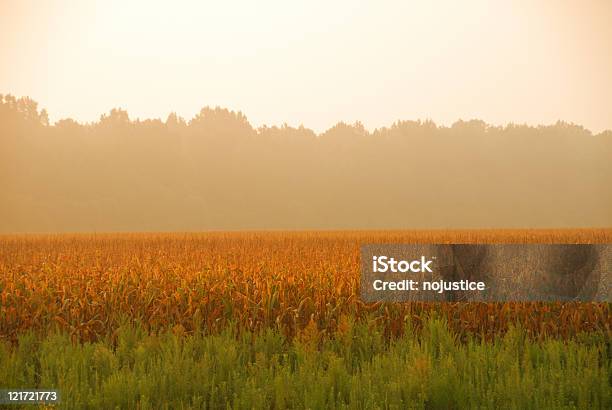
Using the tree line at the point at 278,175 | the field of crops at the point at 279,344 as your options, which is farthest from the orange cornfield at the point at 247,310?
the tree line at the point at 278,175

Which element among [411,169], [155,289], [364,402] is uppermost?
[411,169]

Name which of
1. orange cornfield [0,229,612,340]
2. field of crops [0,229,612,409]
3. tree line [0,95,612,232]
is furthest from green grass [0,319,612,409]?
tree line [0,95,612,232]

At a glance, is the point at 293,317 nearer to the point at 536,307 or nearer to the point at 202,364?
the point at 202,364

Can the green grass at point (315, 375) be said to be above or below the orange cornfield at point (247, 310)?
below

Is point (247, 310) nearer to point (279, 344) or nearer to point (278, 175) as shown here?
point (279, 344)

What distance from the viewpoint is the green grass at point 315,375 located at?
6.87 meters

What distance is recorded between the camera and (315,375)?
7922 millimetres

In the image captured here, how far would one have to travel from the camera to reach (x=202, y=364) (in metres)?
7.99

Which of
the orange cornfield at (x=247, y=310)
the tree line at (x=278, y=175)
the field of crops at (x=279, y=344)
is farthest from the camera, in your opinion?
the tree line at (x=278, y=175)

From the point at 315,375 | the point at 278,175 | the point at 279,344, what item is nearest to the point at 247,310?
the point at 279,344

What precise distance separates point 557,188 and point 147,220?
111 meters

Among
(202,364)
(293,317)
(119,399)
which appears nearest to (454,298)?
(293,317)

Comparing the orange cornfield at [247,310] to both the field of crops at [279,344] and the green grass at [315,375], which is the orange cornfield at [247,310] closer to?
the field of crops at [279,344]

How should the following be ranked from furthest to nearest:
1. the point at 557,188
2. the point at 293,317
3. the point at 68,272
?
the point at 557,188 < the point at 68,272 < the point at 293,317
